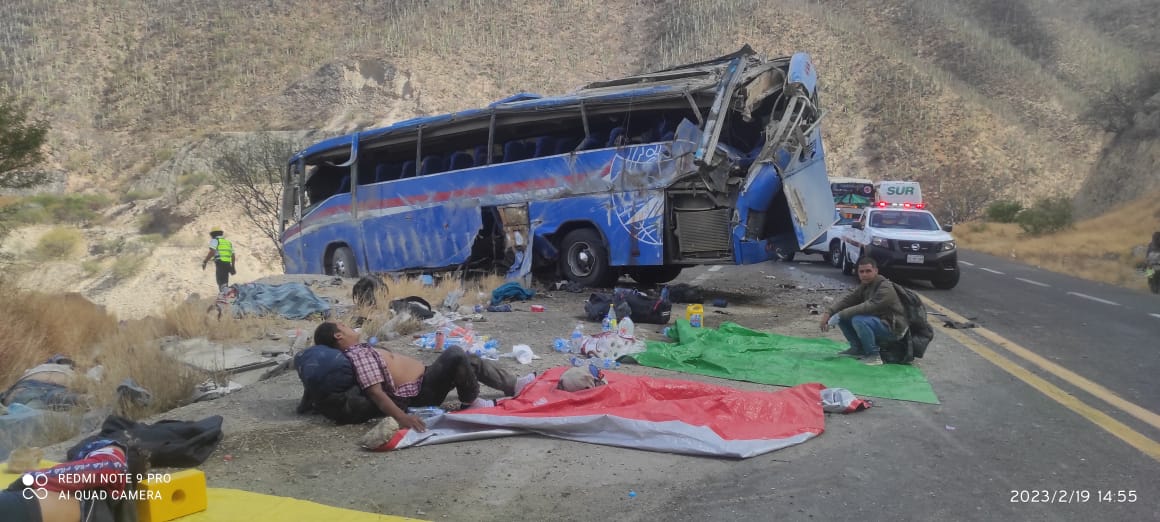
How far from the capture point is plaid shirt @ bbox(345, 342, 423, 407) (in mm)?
5048

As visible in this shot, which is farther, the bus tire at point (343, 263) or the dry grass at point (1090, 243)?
the dry grass at point (1090, 243)

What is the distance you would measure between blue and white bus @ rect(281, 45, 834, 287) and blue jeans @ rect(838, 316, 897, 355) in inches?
158

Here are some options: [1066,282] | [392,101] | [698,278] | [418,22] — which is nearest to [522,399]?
[698,278]

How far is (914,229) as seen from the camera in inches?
599

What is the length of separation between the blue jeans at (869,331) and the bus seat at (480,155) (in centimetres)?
814

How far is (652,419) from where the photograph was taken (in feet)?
16.1

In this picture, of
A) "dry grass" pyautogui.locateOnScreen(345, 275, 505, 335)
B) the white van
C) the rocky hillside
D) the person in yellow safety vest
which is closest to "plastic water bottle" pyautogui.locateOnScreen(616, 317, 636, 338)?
"dry grass" pyautogui.locateOnScreen(345, 275, 505, 335)

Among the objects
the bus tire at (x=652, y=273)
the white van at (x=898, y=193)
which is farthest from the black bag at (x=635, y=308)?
the white van at (x=898, y=193)

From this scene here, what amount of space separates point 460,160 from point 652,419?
10.2 metres

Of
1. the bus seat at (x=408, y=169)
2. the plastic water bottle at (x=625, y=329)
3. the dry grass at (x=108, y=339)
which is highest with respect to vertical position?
the bus seat at (x=408, y=169)

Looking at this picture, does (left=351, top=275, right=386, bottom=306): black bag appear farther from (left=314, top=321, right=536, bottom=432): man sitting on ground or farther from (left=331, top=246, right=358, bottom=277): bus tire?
(left=314, top=321, right=536, bottom=432): man sitting on ground

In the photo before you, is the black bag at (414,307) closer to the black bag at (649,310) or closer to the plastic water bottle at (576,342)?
the plastic water bottle at (576,342)

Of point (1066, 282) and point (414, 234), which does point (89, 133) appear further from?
point (1066, 282)
